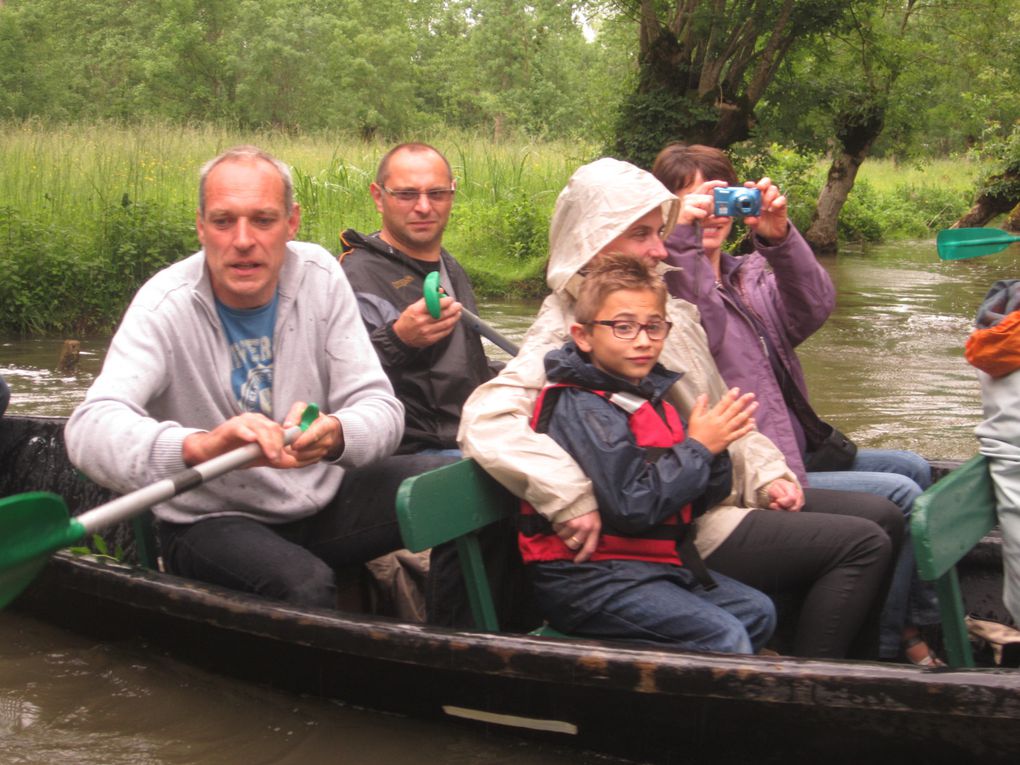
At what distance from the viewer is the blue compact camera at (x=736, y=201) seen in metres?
3.28

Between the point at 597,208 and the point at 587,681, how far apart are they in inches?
46.8

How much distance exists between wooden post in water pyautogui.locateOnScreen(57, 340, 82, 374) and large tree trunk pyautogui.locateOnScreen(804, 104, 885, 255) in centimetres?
1199

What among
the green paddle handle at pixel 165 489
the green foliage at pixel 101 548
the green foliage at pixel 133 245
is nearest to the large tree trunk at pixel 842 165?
the green foliage at pixel 133 245

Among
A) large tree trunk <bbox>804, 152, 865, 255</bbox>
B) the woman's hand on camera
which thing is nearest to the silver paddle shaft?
the woman's hand on camera

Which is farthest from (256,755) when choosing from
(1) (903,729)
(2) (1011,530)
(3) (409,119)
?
(3) (409,119)

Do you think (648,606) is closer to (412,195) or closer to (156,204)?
(412,195)

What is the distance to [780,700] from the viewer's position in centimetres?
261

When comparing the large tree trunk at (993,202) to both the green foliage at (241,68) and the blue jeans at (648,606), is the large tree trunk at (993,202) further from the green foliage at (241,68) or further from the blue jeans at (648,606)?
the blue jeans at (648,606)

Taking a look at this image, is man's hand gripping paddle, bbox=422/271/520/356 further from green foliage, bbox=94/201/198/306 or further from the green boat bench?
green foliage, bbox=94/201/198/306

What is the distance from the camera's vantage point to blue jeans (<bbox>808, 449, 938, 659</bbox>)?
3.21 metres

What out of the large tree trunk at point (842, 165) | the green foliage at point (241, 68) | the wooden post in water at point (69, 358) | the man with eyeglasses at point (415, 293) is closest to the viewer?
the man with eyeglasses at point (415, 293)

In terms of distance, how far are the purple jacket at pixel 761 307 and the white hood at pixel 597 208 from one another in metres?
0.28

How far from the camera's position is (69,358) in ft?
27.1

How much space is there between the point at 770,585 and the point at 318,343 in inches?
52.8
